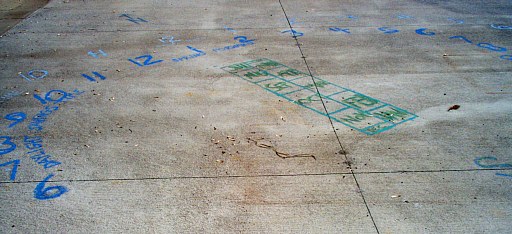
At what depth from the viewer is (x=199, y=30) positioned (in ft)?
30.9

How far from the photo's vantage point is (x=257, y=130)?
5.61 meters

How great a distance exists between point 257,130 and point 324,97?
1371mm

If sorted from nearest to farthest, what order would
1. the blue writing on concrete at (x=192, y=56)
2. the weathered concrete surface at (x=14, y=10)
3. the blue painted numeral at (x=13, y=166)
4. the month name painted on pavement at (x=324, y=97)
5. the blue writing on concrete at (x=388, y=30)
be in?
the blue painted numeral at (x=13, y=166)
the month name painted on pavement at (x=324, y=97)
the blue writing on concrete at (x=192, y=56)
the blue writing on concrete at (x=388, y=30)
the weathered concrete surface at (x=14, y=10)

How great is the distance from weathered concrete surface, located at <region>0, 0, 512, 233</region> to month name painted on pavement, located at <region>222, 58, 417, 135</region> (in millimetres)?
44

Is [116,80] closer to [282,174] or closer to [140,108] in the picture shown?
[140,108]

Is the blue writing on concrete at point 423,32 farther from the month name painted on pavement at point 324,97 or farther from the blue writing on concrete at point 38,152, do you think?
the blue writing on concrete at point 38,152

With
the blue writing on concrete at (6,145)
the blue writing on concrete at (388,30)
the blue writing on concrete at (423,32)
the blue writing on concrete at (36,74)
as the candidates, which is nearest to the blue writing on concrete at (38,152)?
the blue writing on concrete at (6,145)

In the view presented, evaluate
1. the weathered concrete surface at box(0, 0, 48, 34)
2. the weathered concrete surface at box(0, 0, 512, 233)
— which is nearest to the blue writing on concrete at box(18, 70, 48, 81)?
the weathered concrete surface at box(0, 0, 512, 233)

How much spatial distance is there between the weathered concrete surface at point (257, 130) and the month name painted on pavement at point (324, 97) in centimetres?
4

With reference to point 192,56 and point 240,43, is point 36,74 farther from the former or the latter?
point 240,43

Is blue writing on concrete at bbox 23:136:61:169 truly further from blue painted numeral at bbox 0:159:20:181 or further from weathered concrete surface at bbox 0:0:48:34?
weathered concrete surface at bbox 0:0:48:34

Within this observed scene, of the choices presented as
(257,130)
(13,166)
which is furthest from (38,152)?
(257,130)

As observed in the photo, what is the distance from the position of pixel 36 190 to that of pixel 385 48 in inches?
254

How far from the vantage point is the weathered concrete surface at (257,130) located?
4199mm
